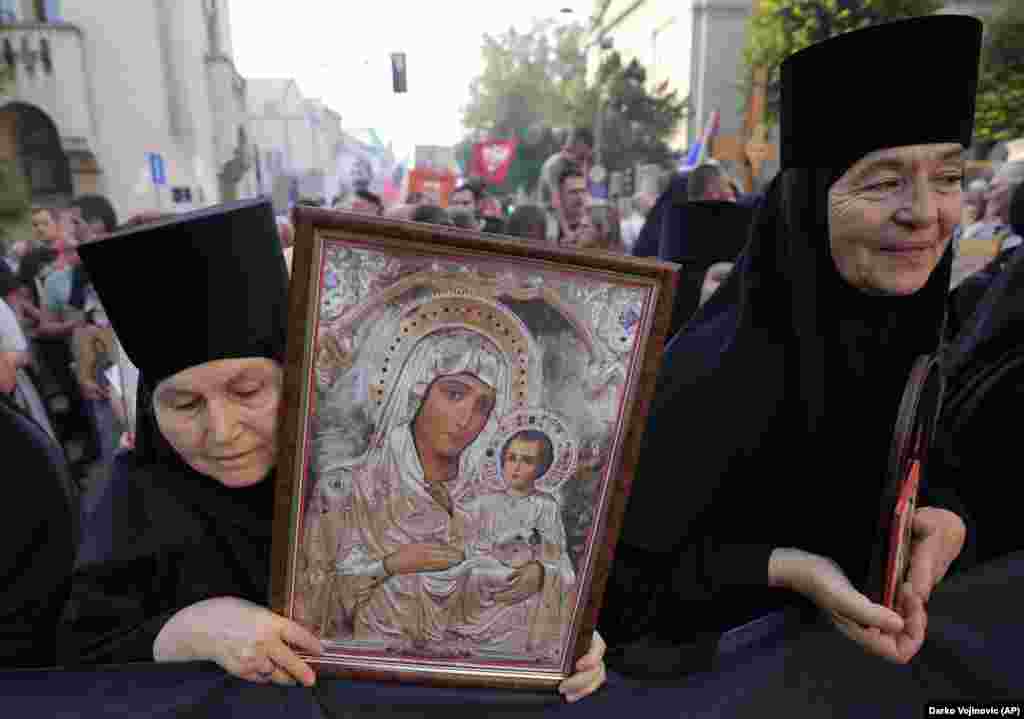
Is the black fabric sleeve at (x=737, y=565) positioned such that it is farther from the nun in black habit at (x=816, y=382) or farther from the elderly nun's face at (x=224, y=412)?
the elderly nun's face at (x=224, y=412)

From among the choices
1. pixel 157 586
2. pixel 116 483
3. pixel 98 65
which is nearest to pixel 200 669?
pixel 157 586

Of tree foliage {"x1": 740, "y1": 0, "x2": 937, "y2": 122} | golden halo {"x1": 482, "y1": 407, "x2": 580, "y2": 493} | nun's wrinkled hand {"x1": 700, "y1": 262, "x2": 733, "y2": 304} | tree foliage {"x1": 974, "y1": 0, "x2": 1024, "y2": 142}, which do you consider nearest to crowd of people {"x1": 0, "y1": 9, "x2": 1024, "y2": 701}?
golden halo {"x1": 482, "y1": 407, "x2": 580, "y2": 493}

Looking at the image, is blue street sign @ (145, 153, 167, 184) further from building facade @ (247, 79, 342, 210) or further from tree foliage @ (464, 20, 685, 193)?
building facade @ (247, 79, 342, 210)

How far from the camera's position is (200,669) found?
4.18ft

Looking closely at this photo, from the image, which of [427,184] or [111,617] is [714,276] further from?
[427,184]

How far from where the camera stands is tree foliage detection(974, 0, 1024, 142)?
19.2 meters

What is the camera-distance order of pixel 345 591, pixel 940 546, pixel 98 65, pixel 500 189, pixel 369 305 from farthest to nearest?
pixel 500 189
pixel 98 65
pixel 940 546
pixel 345 591
pixel 369 305

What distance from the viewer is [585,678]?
1.23 meters

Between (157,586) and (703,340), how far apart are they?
126cm

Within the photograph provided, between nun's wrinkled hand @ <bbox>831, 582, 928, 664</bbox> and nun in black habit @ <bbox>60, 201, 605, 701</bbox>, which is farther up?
nun in black habit @ <bbox>60, 201, 605, 701</bbox>

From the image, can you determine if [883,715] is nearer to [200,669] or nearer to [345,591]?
[345,591]

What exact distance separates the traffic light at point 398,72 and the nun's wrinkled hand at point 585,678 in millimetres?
20236

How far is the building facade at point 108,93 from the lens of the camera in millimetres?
16203

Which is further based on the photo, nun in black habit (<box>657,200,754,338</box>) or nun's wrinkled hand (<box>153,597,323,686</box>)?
nun in black habit (<box>657,200,754,338</box>)
